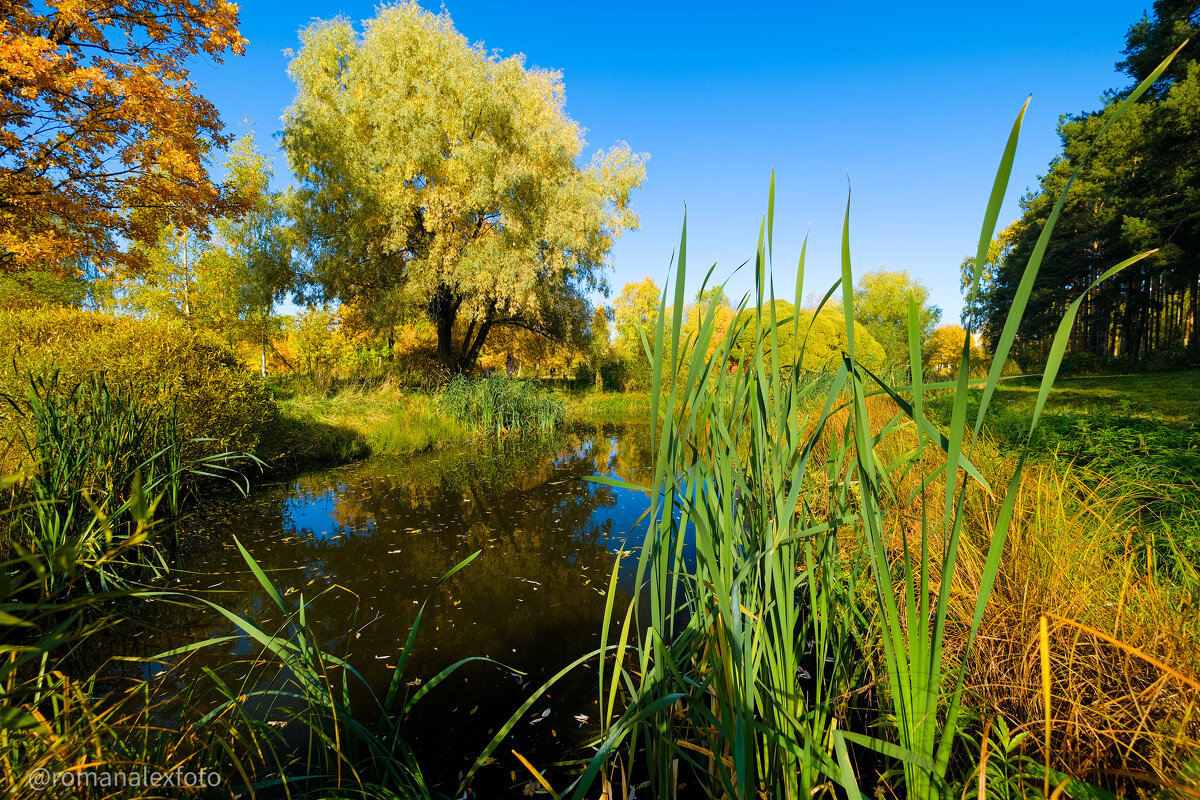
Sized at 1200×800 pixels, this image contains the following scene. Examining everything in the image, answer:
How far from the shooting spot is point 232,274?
1670cm

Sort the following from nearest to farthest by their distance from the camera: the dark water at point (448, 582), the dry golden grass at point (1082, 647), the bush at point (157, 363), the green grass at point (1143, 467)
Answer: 1. the dry golden grass at point (1082, 647)
2. the green grass at point (1143, 467)
3. the dark water at point (448, 582)
4. the bush at point (157, 363)

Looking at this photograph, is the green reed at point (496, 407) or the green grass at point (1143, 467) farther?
the green reed at point (496, 407)

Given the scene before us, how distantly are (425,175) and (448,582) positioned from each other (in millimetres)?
11266

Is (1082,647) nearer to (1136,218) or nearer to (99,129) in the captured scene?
(99,129)

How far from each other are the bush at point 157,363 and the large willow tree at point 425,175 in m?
6.36

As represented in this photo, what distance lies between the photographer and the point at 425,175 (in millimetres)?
12367

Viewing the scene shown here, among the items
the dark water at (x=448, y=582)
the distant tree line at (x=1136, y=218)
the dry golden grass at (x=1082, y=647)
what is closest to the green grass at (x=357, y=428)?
the dark water at (x=448, y=582)

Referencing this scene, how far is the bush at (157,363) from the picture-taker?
14.6 ft

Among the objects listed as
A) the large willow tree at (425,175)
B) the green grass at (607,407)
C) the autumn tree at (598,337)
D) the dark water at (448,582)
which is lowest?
the dark water at (448,582)

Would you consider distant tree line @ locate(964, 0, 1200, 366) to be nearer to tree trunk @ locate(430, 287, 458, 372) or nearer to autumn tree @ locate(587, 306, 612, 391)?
autumn tree @ locate(587, 306, 612, 391)

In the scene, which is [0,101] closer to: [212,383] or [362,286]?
[212,383]

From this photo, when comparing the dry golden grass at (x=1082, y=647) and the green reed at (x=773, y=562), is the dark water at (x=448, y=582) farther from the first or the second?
the dry golden grass at (x=1082, y=647)

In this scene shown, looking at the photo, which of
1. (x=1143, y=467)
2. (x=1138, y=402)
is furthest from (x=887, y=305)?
(x=1143, y=467)

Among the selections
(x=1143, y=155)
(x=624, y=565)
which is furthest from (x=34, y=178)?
(x=1143, y=155)
